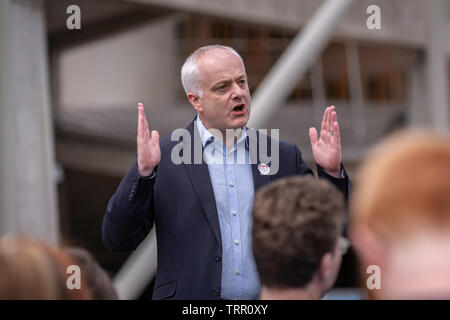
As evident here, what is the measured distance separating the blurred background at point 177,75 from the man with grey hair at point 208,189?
20.5 feet

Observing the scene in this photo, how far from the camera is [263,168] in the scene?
8.10 feet

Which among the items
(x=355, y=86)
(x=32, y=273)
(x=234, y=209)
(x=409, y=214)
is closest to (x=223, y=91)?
(x=234, y=209)

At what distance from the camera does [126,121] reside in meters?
13.3

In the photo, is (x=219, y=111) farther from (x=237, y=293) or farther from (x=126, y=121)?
(x=126, y=121)

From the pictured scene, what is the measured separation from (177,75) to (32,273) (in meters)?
13.6

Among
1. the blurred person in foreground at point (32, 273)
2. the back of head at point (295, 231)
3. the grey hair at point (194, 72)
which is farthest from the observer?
the grey hair at point (194, 72)

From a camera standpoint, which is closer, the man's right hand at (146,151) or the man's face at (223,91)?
the man's right hand at (146,151)

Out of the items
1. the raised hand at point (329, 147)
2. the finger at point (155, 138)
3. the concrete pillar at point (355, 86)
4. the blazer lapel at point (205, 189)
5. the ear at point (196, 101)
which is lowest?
the blazer lapel at point (205, 189)

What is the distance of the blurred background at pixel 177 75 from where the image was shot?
33.8 ft

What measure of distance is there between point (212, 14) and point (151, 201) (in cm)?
702

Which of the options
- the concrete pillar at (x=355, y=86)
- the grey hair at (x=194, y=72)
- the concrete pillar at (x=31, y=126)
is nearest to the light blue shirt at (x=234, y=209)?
the grey hair at (x=194, y=72)

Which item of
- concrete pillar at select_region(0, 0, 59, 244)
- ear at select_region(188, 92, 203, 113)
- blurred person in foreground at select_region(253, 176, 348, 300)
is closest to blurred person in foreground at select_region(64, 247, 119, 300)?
blurred person in foreground at select_region(253, 176, 348, 300)

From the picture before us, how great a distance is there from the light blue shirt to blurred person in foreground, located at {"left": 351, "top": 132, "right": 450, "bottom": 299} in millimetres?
1073

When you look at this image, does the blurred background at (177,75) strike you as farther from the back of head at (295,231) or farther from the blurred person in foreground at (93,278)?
the back of head at (295,231)
